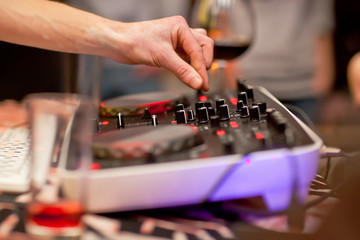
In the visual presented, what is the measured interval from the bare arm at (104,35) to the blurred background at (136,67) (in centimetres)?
91

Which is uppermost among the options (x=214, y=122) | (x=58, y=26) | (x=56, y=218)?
(x=58, y=26)

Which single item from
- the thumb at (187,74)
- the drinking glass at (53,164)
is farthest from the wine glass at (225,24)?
the drinking glass at (53,164)

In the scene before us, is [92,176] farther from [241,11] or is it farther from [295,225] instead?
[241,11]

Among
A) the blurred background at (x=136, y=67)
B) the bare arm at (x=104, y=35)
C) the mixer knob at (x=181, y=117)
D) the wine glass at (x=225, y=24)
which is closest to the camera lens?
the mixer knob at (x=181, y=117)

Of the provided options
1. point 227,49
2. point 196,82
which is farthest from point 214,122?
point 227,49

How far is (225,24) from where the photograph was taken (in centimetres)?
121

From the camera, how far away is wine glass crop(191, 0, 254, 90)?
3.88ft

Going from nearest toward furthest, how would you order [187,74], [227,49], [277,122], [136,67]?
[277,122], [187,74], [227,49], [136,67]

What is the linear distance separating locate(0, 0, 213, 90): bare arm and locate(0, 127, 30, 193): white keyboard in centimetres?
19

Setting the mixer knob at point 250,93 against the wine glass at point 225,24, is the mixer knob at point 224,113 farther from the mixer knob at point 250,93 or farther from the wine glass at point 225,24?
the wine glass at point 225,24

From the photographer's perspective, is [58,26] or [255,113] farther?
[58,26]

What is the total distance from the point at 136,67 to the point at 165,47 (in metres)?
1.31

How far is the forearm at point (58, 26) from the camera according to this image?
816 millimetres

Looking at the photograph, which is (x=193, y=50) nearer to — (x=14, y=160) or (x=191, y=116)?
(x=191, y=116)
